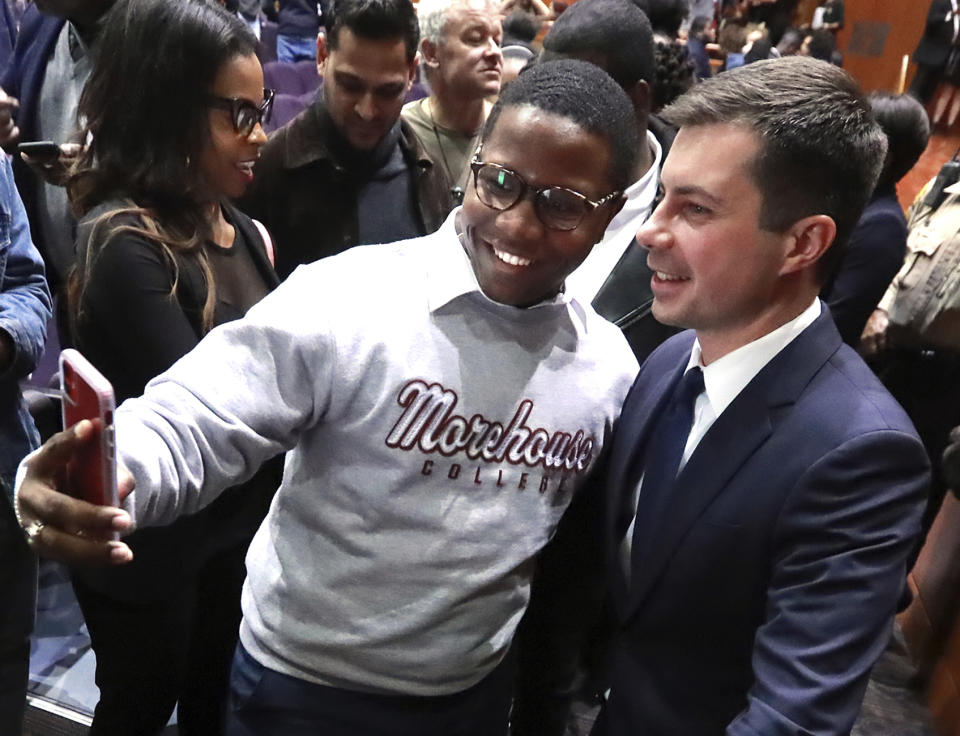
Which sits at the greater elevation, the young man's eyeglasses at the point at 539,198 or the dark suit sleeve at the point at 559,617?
the young man's eyeglasses at the point at 539,198

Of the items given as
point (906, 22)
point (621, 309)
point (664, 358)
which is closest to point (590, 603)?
point (664, 358)

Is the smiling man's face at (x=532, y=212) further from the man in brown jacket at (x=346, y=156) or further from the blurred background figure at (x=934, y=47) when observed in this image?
the blurred background figure at (x=934, y=47)

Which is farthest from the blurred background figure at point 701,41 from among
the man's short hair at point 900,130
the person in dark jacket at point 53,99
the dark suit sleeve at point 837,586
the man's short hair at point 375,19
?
the dark suit sleeve at point 837,586

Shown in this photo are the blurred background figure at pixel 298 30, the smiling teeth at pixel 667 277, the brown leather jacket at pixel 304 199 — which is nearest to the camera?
the smiling teeth at pixel 667 277

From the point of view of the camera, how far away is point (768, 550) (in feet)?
4.06

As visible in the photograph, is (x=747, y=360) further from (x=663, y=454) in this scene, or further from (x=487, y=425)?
(x=487, y=425)

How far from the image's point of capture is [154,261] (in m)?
1.63

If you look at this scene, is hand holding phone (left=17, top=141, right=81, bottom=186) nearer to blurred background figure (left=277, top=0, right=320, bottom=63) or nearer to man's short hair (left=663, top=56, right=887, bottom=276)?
man's short hair (left=663, top=56, right=887, bottom=276)

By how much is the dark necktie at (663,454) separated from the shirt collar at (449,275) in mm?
266

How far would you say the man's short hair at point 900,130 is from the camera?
319cm

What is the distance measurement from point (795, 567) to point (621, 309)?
1.05 m

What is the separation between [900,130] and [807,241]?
231 cm

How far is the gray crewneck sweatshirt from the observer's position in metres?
1.20

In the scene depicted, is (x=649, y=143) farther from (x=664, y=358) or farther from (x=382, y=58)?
(x=664, y=358)
